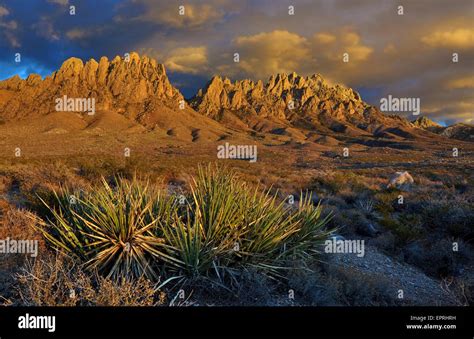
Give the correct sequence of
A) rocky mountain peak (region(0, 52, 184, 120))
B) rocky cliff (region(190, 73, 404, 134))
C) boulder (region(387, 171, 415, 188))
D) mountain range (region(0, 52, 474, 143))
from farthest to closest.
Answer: rocky cliff (region(190, 73, 404, 134)) → rocky mountain peak (region(0, 52, 184, 120)) → mountain range (region(0, 52, 474, 143)) → boulder (region(387, 171, 415, 188))

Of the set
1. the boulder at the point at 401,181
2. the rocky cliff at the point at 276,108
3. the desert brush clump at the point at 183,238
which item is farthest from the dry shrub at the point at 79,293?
the rocky cliff at the point at 276,108

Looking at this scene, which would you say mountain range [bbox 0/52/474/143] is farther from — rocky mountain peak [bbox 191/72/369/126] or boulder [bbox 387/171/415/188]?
boulder [bbox 387/171/415/188]

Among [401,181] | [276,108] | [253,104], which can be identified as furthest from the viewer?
[253,104]

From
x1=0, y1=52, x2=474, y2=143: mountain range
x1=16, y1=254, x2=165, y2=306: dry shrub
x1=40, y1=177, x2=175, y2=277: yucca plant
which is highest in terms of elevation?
x1=0, y1=52, x2=474, y2=143: mountain range

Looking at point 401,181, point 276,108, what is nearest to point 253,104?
point 276,108

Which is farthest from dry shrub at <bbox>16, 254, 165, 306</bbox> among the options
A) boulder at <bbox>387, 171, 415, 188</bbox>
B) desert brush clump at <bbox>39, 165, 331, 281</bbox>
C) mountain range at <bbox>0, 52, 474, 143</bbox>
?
mountain range at <bbox>0, 52, 474, 143</bbox>

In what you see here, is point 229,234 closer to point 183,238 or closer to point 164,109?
point 183,238
